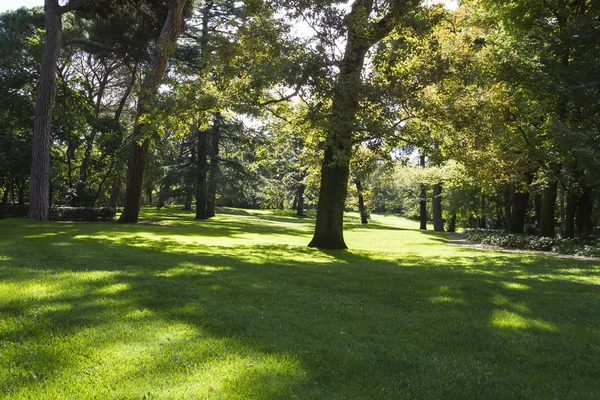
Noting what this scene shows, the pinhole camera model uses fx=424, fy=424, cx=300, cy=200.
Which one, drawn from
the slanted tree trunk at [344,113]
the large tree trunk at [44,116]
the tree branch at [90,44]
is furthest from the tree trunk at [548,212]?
the large tree trunk at [44,116]

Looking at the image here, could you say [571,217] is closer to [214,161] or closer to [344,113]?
[344,113]

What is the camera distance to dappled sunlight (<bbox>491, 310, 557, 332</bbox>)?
5.05m

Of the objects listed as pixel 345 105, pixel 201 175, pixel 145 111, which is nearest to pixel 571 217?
pixel 345 105

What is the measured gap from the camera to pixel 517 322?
5.23 metres

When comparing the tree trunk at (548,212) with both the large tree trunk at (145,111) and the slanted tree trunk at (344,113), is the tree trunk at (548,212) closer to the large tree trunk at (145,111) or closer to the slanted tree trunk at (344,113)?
the slanted tree trunk at (344,113)

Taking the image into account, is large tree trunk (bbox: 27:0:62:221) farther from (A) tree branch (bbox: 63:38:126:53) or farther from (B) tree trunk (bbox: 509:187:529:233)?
(B) tree trunk (bbox: 509:187:529:233)

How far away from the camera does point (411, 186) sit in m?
39.1

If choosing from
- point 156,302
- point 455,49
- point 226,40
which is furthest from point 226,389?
point 455,49

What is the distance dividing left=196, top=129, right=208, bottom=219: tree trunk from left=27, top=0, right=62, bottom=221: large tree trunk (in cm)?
1163

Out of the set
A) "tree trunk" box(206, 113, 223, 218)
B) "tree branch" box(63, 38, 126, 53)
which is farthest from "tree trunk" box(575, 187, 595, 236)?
"tree branch" box(63, 38, 126, 53)

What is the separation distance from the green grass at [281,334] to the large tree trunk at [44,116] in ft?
36.0

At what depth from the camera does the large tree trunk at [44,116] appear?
17.9 metres

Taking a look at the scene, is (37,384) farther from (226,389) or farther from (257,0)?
(257,0)

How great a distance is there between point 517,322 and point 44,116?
19352mm
